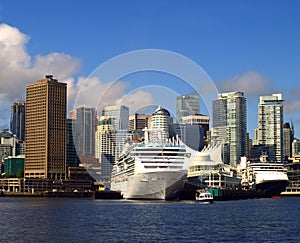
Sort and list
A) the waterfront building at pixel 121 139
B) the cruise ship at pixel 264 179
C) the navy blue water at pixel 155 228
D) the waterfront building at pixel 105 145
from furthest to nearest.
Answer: the cruise ship at pixel 264 179
the waterfront building at pixel 105 145
the waterfront building at pixel 121 139
the navy blue water at pixel 155 228

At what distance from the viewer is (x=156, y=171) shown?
3959 inches

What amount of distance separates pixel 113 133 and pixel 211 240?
342 feet

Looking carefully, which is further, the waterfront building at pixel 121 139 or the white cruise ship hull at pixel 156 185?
the waterfront building at pixel 121 139

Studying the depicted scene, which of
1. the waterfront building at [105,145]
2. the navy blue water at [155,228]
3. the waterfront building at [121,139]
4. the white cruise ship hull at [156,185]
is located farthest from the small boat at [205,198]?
the waterfront building at [105,145]

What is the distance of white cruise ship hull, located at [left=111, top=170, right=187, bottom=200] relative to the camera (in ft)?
332

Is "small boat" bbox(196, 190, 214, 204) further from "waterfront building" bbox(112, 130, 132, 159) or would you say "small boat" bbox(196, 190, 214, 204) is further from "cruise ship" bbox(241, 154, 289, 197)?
"cruise ship" bbox(241, 154, 289, 197)

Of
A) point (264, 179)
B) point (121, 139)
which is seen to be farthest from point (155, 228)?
point (264, 179)

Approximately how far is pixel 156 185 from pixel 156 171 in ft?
8.45

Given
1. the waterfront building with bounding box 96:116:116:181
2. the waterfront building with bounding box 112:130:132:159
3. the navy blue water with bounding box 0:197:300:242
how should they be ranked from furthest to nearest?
the waterfront building with bounding box 96:116:116:181 → the waterfront building with bounding box 112:130:132:159 → the navy blue water with bounding box 0:197:300:242

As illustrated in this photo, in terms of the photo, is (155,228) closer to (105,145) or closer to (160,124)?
(160,124)

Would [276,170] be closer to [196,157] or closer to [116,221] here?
[196,157]

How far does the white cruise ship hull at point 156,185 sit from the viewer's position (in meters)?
101

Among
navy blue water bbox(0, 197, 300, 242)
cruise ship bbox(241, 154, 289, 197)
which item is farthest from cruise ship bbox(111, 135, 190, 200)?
cruise ship bbox(241, 154, 289, 197)

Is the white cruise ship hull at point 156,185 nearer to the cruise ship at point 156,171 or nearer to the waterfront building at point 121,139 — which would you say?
the cruise ship at point 156,171
